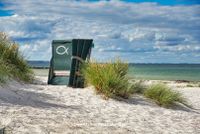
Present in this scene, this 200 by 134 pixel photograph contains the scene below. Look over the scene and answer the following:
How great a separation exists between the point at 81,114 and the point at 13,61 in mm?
5956

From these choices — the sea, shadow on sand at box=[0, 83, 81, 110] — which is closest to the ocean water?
the sea

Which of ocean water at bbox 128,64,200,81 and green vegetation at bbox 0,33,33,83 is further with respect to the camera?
ocean water at bbox 128,64,200,81

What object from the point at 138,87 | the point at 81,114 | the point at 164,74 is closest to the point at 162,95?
the point at 138,87

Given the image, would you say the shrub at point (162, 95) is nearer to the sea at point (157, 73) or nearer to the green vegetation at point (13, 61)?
the sea at point (157, 73)

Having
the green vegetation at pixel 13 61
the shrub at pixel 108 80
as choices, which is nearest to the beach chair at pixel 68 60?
the green vegetation at pixel 13 61

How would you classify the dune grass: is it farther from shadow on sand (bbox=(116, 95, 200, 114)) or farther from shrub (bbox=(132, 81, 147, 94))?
shadow on sand (bbox=(116, 95, 200, 114))

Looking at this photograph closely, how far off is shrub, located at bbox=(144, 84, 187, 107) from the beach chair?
2.18 meters

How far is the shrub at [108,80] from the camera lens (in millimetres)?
14039

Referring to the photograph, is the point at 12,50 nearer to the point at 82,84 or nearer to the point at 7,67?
the point at 7,67

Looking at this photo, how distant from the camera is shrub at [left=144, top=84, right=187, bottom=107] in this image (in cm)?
1455

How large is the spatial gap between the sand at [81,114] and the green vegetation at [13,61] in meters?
1.14

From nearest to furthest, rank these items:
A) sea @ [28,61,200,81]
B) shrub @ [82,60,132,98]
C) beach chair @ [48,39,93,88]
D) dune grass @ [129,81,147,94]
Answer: shrub @ [82,60,132,98] < dune grass @ [129,81,147,94] < beach chair @ [48,39,93,88] < sea @ [28,61,200,81]

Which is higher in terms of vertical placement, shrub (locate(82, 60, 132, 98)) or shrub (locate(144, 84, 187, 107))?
shrub (locate(82, 60, 132, 98))

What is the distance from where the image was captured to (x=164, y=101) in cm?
1452
